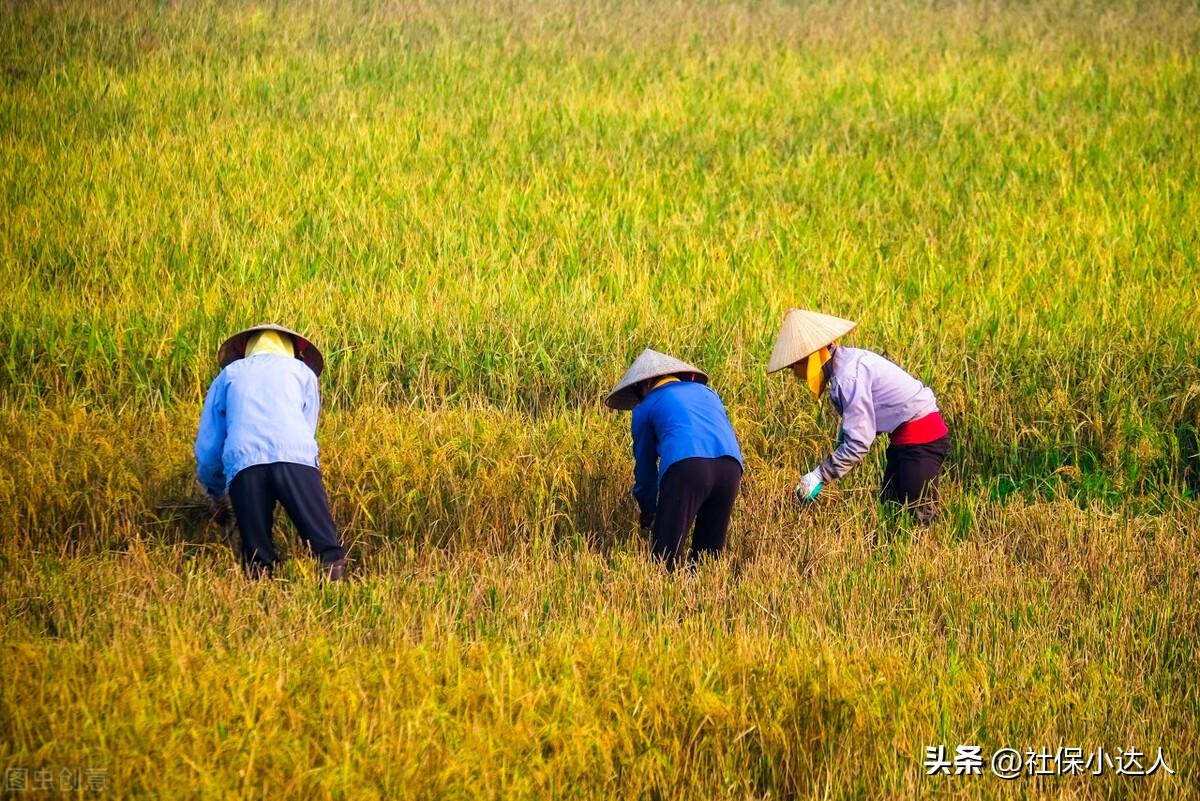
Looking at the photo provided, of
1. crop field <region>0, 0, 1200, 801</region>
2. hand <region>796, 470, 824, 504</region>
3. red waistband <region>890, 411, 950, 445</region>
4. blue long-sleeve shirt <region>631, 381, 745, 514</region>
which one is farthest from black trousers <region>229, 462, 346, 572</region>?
red waistband <region>890, 411, 950, 445</region>

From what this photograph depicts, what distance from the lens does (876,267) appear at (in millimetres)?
7125

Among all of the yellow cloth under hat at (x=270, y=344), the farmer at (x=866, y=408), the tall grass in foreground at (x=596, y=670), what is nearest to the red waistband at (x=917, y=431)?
the farmer at (x=866, y=408)

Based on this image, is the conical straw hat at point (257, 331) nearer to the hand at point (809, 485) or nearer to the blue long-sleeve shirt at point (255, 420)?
the blue long-sleeve shirt at point (255, 420)

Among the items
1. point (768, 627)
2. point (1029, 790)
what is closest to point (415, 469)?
point (768, 627)

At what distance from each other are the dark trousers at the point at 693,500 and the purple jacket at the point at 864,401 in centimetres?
41

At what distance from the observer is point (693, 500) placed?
4.41m

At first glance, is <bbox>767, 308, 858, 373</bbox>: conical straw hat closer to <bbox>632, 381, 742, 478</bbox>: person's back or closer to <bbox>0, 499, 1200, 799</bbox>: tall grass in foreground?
<bbox>632, 381, 742, 478</bbox>: person's back

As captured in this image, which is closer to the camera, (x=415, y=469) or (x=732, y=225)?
(x=415, y=469)

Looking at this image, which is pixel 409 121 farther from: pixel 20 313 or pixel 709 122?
pixel 20 313

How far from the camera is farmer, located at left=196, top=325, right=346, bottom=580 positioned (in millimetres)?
4277

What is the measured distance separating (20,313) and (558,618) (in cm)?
349

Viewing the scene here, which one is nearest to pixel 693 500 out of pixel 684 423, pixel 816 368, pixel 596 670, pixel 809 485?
pixel 684 423

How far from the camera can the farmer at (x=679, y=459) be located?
4.40 m

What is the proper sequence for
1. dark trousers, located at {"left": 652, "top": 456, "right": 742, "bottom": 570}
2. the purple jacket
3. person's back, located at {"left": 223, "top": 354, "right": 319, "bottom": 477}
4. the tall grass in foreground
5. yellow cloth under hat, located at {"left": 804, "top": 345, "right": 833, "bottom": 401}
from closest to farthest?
the tall grass in foreground → person's back, located at {"left": 223, "top": 354, "right": 319, "bottom": 477} → dark trousers, located at {"left": 652, "top": 456, "right": 742, "bottom": 570} → the purple jacket → yellow cloth under hat, located at {"left": 804, "top": 345, "right": 833, "bottom": 401}
